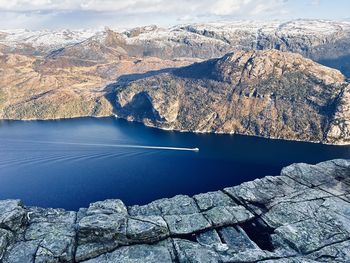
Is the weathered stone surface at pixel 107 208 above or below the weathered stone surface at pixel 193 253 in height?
above

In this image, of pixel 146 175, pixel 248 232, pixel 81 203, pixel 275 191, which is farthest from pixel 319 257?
pixel 146 175

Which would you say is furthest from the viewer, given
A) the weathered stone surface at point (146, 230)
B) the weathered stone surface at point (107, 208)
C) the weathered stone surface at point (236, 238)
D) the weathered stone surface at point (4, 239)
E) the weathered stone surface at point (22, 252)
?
the weathered stone surface at point (236, 238)

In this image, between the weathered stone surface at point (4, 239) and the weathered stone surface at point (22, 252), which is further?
the weathered stone surface at point (4, 239)

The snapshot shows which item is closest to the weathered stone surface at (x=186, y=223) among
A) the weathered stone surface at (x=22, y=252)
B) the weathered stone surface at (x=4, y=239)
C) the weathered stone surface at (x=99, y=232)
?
the weathered stone surface at (x=99, y=232)

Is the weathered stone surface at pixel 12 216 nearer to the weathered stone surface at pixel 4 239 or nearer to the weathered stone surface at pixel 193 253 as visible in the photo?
the weathered stone surface at pixel 4 239

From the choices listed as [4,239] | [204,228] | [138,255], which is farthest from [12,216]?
[204,228]

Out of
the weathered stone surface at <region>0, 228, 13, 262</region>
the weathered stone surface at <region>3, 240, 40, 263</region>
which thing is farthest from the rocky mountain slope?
the weathered stone surface at <region>0, 228, 13, 262</region>
